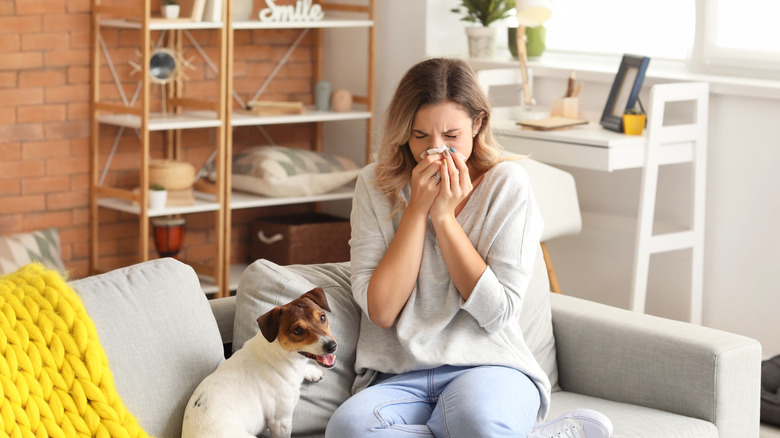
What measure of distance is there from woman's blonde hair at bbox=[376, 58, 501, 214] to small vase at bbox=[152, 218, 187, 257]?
2073 mm

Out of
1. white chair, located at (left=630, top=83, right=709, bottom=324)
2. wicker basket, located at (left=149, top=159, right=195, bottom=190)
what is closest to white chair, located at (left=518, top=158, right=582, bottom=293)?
white chair, located at (left=630, top=83, right=709, bottom=324)

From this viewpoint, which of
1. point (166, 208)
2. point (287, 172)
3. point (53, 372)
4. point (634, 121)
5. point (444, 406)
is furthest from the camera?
point (287, 172)

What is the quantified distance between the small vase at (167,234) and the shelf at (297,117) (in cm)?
47

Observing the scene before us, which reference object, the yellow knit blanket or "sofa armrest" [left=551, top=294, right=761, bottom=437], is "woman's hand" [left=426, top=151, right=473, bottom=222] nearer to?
"sofa armrest" [left=551, top=294, right=761, bottom=437]

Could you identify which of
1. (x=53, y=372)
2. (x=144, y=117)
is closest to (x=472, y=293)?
(x=53, y=372)

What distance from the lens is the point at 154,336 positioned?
6.25ft

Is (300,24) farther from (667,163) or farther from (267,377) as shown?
(267,377)

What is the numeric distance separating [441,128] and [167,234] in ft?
7.39

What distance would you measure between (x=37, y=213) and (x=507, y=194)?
8.21 feet

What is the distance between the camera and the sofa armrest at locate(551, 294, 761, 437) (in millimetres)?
2193

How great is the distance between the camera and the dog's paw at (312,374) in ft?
6.22


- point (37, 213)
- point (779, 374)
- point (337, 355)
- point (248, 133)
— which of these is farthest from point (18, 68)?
point (779, 374)

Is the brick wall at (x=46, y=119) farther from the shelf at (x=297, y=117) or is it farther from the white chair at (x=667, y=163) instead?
the white chair at (x=667, y=163)

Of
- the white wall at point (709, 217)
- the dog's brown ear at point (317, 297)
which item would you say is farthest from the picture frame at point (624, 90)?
the dog's brown ear at point (317, 297)
